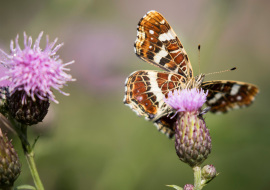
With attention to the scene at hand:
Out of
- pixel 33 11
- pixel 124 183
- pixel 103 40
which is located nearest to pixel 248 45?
pixel 103 40

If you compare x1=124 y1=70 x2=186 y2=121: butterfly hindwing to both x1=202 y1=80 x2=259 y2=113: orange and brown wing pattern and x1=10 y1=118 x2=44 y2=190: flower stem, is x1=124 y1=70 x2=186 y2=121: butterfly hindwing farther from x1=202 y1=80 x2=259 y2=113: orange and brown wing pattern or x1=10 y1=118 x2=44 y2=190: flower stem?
x1=10 y1=118 x2=44 y2=190: flower stem

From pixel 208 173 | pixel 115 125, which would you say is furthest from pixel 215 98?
pixel 115 125

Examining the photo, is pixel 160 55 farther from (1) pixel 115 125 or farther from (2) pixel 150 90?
(1) pixel 115 125

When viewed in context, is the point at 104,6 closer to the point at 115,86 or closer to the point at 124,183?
the point at 115,86

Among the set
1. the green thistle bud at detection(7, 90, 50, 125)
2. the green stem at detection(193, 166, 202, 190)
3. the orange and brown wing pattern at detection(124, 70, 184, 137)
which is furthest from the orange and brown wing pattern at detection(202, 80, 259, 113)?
the green thistle bud at detection(7, 90, 50, 125)

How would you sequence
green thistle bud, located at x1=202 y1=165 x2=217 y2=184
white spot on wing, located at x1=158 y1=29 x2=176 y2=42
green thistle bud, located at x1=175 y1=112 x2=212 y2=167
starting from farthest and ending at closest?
white spot on wing, located at x1=158 y1=29 x2=176 y2=42, green thistle bud, located at x1=175 y1=112 x2=212 y2=167, green thistle bud, located at x1=202 y1=165 x2=217 y2=184

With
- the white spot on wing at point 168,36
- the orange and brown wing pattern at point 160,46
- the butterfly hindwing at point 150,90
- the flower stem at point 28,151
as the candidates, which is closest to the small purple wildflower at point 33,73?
the flower stem at point 28,151

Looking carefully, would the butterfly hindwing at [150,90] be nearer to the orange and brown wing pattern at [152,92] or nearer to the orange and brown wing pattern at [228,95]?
the orange and brown wing pattern at [152,92]

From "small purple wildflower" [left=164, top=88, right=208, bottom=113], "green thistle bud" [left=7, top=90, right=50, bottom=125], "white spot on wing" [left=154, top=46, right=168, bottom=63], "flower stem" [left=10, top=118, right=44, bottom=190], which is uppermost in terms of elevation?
"white spot on wing" [left=154, top=46, right=168, bottom=63]
